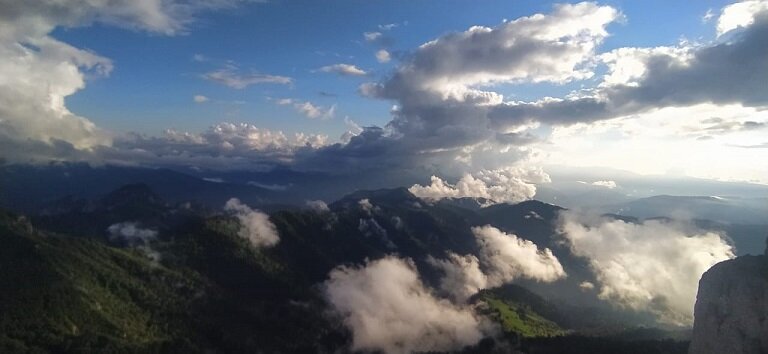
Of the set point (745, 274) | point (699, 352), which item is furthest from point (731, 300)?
point (699, 352)

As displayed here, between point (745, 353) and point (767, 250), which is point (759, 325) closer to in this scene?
point (745, 353)

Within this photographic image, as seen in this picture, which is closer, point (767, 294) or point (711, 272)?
point (767, 294)

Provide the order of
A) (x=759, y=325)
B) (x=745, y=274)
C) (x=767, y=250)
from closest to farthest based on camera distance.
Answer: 1. (x=759, y=325)
2. (x=745, y=274)
3. (x=767, y=250)

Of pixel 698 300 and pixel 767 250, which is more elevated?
pixel 767 250

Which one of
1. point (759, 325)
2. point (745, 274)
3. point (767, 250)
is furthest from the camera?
point (767, 250)

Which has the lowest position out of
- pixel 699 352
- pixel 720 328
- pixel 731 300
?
pixel 699 352

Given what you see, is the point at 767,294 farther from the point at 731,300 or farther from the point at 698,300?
the point at 698,300
